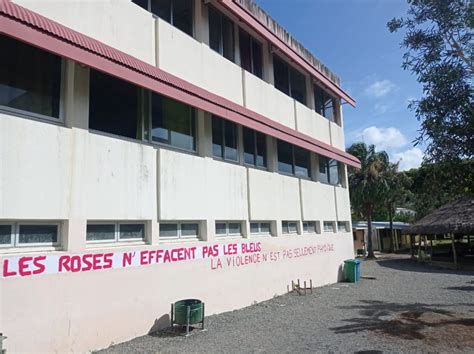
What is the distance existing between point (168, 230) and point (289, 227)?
6339 millimetres

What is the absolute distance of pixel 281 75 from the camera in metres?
15.4

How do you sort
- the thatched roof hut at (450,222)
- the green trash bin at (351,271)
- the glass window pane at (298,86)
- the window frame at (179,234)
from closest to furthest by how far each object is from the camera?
the window frame at (179,234) → the glass window pane at (298,86) → the green trash bin at (351,271) → the thatched roof hut at (450,222)

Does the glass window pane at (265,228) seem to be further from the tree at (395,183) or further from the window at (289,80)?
the tree at (395,183)

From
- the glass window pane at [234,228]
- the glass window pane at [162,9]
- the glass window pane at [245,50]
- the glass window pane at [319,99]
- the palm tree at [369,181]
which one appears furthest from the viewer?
the palm tree at [369,181]

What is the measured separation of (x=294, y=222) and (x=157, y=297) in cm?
746

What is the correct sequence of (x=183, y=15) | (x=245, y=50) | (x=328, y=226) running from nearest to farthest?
(x=183, y=15)
(x=245, y=50)
(x=328, y=226)

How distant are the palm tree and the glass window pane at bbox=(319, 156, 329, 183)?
13.2 m

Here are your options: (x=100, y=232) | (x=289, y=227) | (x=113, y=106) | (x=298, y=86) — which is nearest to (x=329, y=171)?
(x=298, y=86)

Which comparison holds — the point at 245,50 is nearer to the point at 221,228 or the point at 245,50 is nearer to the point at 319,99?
the point at 221,228

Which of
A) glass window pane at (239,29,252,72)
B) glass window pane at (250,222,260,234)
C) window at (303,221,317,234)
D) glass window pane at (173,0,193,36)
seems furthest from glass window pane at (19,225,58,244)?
window at (303,221,317,234)

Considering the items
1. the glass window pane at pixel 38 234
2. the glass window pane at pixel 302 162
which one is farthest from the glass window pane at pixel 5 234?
the glass window pane at pixel 302 162

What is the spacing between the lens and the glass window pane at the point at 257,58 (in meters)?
13.6

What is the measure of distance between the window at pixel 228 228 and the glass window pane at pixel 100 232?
11.5 feet

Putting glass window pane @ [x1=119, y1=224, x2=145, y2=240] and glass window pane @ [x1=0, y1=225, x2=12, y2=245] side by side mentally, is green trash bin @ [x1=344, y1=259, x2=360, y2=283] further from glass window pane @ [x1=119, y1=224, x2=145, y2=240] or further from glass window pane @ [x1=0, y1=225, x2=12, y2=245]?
glass window pane @ [x1=0, y1=225, x2=12, y2=245]
